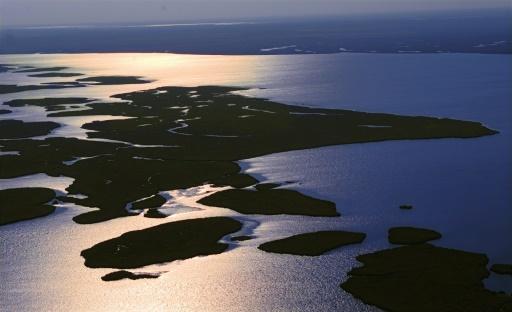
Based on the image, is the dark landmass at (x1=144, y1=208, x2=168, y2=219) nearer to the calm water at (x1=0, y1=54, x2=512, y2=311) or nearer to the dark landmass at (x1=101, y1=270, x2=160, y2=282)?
the calm water at (x1=0, y1=54, x2=512, y2=311)

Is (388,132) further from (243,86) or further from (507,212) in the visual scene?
(243,86)

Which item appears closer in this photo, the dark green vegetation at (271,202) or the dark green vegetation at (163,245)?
the dark green vegetation at (163,245)

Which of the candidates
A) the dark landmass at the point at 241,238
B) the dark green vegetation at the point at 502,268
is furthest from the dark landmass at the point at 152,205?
the dark green vegetation at the point at 502,268

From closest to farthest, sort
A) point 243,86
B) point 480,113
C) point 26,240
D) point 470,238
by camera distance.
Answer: point 470,238 → point 26,240 → point 480,113 → point 243,86

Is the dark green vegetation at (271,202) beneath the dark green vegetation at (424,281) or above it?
above

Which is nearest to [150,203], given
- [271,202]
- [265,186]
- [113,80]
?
[271,202]

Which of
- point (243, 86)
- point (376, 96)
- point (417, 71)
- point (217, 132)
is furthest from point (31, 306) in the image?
point (417, 71)

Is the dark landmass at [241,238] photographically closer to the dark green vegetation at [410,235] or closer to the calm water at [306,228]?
the calm water at [306,228]
